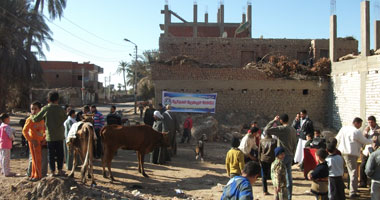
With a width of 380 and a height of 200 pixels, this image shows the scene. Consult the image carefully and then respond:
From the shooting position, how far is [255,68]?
63.5ft

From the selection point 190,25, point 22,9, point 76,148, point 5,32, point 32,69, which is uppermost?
point 190,25

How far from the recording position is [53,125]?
6840mm

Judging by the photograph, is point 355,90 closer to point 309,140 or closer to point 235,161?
point 309,140

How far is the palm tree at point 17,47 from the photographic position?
613 inches

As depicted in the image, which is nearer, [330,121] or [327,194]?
[327,194]

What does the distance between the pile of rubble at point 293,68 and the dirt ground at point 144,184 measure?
8.90 meters

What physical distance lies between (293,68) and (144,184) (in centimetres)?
1402

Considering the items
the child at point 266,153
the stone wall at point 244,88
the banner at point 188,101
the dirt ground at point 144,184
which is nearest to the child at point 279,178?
the child at point 266,153

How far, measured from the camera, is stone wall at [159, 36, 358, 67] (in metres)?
20.8

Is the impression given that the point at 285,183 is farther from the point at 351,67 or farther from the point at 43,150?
the point at 351,67

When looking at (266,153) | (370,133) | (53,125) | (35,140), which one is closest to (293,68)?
(370,133)

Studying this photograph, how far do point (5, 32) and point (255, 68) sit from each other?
510 inches

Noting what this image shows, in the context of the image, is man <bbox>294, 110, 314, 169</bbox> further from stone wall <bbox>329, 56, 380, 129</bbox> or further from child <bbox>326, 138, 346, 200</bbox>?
stone wall <bbox>329, 56, 380, 129</bbox>

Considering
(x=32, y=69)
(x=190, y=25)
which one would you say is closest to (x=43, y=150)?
(x=32, y=69)
